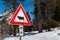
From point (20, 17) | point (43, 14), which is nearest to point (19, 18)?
point (20, 17)

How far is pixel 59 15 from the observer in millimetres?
28250

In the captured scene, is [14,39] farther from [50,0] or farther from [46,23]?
[46,23]

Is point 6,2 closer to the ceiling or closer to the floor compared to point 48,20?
closer to the ceiling

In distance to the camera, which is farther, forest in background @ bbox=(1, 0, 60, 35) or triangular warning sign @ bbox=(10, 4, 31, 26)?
forest in background @ bbox=(1, 0, 60, 35)

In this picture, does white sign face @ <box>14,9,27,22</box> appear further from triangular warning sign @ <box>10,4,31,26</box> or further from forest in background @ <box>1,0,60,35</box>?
forest in background @ <box>1,0,60,35</box>

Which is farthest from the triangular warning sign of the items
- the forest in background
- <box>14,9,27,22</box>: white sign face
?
the forest in background

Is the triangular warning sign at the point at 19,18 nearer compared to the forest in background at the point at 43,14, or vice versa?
the triangular warning sign at the point at 19,18

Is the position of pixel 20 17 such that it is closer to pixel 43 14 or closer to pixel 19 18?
pixel 19 18

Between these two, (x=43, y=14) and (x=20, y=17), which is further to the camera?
(x=43, y=14)

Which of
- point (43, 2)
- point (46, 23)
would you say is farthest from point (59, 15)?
point (43, 2)

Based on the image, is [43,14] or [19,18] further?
[43,14]

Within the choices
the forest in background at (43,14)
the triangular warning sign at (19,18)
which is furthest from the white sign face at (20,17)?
the forest in background at (43,14)

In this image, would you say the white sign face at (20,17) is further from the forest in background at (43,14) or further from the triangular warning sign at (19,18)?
the forest in background at (43,14)

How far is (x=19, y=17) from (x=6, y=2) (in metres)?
12.6
